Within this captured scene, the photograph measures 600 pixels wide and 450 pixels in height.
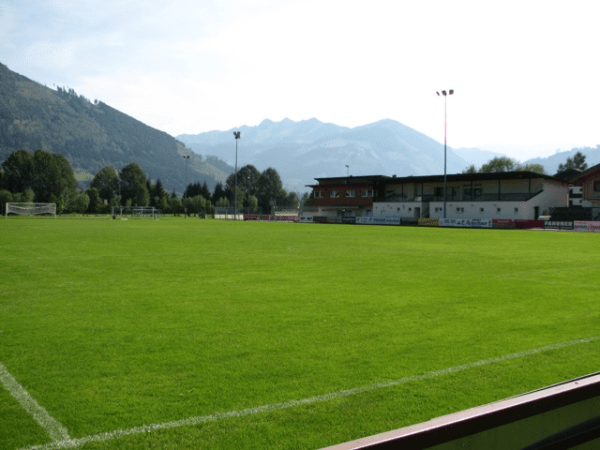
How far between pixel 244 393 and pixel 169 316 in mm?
3939

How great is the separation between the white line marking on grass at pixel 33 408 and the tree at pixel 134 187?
145 metres

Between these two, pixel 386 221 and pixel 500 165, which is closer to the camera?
pixel 386 221

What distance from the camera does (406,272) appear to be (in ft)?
48.9

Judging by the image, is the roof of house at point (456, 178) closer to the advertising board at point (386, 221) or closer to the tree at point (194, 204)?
the advertising board at point (386, 221)

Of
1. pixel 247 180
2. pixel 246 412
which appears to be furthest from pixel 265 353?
pixel 247 180

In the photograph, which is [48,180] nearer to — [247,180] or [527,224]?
[247,180]

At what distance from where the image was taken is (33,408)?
4551 millimetres

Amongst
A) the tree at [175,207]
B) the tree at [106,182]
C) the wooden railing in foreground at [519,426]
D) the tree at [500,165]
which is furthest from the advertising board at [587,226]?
the tree at [106,182]

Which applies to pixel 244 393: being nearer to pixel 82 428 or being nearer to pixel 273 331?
pixel 82 428

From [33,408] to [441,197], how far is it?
78.4m

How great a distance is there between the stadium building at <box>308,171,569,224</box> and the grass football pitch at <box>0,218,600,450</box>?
58.3 meters

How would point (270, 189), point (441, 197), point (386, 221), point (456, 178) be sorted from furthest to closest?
point (270, 189)
point (441, 197)
point (456, 178)
point (386, 221)

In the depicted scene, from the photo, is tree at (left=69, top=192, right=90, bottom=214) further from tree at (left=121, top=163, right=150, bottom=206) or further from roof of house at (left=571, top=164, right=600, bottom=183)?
roof of house at (left=571, top=164, right=600, bottom=183)

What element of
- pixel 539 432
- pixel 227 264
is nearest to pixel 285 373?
pixel 539 432
